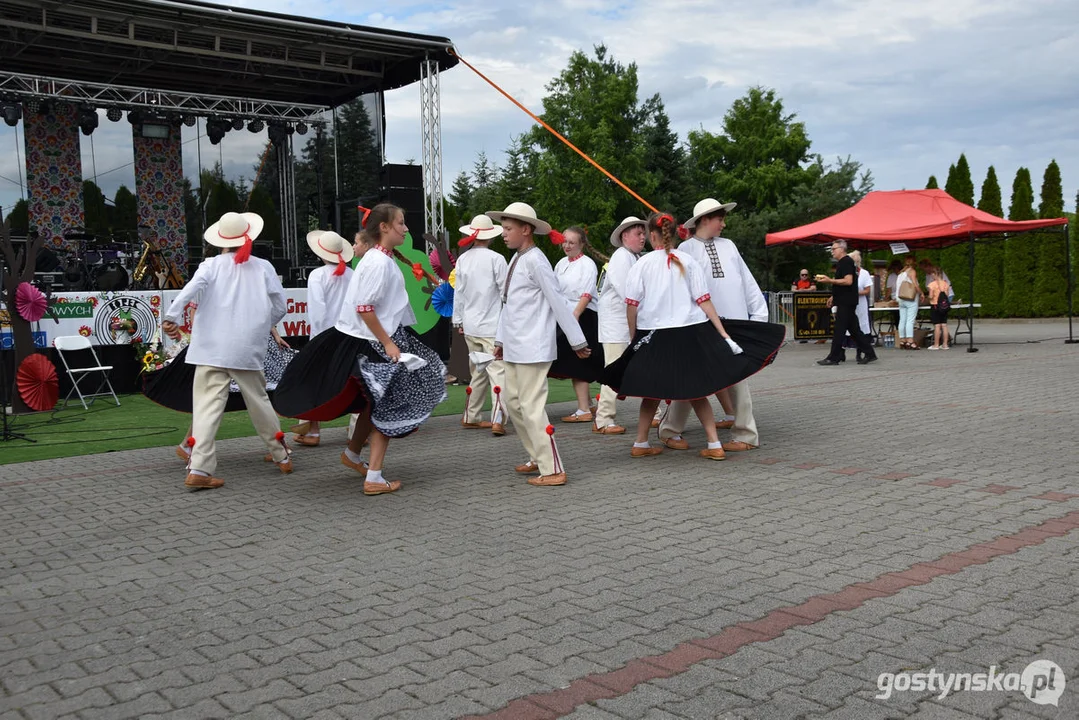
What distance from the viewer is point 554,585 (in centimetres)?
427

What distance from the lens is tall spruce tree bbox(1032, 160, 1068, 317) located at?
28734 mm

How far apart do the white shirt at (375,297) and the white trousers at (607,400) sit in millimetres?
2837

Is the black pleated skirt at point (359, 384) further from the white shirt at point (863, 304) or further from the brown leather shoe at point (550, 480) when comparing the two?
the white shirt at point (863, 304)

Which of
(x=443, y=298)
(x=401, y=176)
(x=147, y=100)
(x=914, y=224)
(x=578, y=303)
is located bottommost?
(x=578, y=303)

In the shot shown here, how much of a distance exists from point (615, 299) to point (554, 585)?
4.79m

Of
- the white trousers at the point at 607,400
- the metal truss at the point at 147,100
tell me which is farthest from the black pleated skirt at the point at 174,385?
the metal truss at the point at 147,100

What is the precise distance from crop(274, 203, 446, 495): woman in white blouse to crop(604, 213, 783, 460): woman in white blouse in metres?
1.61

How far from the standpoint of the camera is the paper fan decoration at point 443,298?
11.1m

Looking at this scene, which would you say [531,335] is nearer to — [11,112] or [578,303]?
[578,303]

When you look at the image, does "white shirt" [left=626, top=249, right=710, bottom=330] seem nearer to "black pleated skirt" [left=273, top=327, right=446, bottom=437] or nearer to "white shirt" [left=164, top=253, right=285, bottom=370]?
"black pleated skirt" [left=273, top=327, right=446, bottom=437]

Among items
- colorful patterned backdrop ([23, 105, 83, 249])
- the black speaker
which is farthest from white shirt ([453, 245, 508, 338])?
colorful patterned backdrop ([23, 105, 83, 249])

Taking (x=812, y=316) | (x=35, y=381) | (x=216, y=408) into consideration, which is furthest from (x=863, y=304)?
(x=35, y=381)

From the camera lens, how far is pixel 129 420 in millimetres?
10766

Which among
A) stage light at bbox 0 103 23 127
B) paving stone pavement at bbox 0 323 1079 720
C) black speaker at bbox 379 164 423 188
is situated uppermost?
stage light at bbox 0 103 23 127
